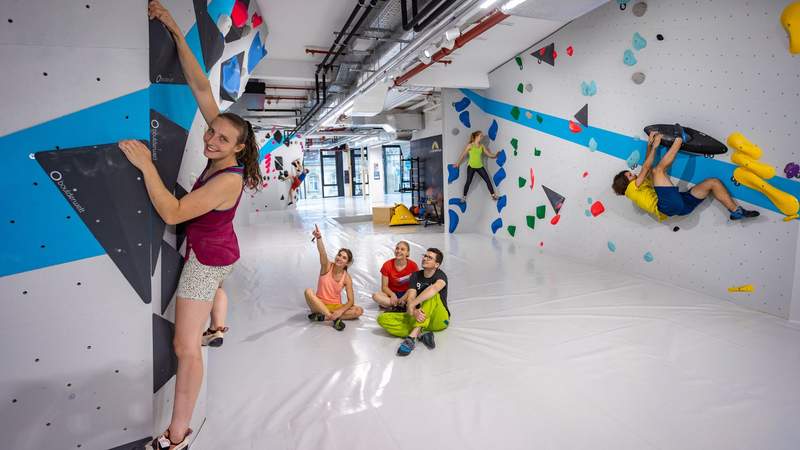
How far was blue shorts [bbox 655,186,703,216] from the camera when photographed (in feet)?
12.7

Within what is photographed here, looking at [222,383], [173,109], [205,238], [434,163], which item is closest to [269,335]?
[222,383]

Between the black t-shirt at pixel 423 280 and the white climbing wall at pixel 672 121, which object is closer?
the black t-shirt at pixel 423 280

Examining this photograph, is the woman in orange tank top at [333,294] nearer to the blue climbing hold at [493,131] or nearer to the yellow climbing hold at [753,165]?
the yellow climbing hold at [753,165]

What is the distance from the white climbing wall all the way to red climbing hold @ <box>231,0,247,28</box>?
13.1 ft

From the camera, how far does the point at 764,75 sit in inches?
131

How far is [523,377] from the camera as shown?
7.98 feet

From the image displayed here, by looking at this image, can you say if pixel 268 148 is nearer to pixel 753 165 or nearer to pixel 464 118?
pixel 464 118

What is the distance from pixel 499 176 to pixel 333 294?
473 cm

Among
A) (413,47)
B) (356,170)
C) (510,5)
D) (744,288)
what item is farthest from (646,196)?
(356,170)

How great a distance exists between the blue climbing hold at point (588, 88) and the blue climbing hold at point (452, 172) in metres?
3.10

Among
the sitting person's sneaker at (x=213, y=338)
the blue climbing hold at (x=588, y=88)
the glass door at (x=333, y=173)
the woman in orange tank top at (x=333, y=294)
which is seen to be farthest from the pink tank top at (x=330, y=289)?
the glass door at (x=333, y=173)

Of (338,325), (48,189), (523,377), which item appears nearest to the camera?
(48,189)

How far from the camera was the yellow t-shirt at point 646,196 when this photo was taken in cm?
420

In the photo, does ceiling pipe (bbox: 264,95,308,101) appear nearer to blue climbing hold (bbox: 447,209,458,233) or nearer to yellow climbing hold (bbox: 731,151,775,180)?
blue climbing hold (bbox: 447,209,458,233)
